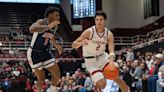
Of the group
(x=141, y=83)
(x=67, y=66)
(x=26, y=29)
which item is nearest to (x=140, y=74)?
(x=141, y=83)

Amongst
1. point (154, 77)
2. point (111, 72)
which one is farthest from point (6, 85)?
point (111, 72)

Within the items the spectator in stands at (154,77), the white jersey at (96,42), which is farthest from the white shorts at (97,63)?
the spectator in stands at (154,77)

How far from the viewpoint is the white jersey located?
27.9 feet

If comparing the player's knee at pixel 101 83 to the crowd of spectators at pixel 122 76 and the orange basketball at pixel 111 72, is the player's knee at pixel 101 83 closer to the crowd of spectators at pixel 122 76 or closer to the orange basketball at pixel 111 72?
the orange basketball at pixel 111 72

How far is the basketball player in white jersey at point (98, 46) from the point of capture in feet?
27.4

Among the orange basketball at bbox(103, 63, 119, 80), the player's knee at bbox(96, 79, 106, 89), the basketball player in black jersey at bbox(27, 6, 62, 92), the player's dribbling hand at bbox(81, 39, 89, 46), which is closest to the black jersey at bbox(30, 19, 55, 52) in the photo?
the basketball player in black jersey at bbox(27, 6, 62, 92)

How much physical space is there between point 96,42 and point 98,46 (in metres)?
0.11

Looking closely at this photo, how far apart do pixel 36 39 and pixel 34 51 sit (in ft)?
0.88

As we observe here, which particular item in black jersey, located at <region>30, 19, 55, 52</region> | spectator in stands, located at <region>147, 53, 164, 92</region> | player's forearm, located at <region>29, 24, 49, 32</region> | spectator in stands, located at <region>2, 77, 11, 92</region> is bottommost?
spectator in stands, located at <region>2, 77, 11, 92</region>

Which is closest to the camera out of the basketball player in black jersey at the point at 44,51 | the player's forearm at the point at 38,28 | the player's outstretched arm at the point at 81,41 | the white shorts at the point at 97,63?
the player's outstretched arm at the point at 81,41

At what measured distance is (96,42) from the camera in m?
8.54

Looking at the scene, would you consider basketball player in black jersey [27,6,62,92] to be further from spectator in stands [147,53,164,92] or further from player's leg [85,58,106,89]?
spectator in stands [147,53,164,92]

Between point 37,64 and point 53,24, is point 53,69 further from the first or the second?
point 53,24

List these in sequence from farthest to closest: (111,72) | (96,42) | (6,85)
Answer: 1. (6,85)
2. (96,42)
3. (111,72)
